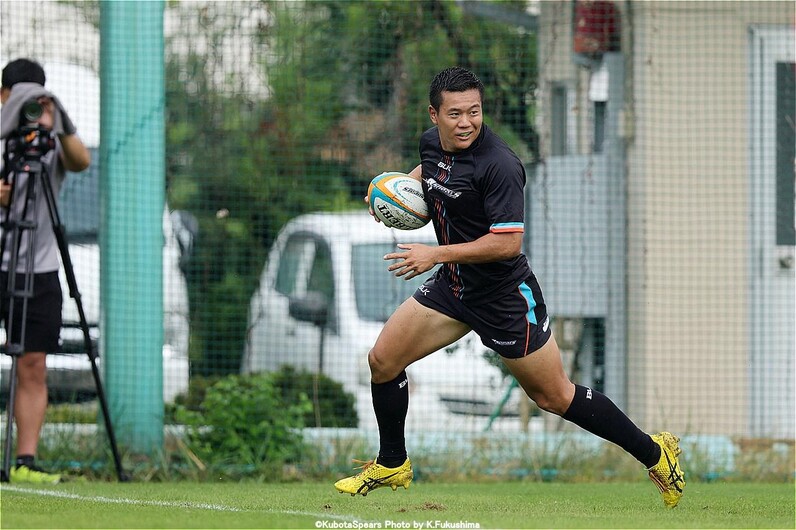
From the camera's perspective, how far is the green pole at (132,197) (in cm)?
912

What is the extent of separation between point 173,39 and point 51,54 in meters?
0.86

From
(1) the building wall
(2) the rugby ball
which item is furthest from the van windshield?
(2) the rugby ball

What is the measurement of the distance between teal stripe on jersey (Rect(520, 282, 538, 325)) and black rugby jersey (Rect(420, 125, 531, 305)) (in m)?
0.04

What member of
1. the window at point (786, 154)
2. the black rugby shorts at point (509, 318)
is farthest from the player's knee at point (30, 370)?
the window at point (786, 154)

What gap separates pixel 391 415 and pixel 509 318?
75 cm

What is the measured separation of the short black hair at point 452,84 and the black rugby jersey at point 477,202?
24 centimetres

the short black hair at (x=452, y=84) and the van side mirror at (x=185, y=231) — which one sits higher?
the short black hair at (x=452, y=84)

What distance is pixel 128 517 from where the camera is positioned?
5680 mm

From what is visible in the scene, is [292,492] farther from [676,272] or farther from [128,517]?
[676,272]

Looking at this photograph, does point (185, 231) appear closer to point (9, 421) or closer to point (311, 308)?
point (311, 308)

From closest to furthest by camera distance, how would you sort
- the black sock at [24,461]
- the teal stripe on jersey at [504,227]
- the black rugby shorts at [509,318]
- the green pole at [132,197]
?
1. the teal stripe on jersey at [504,227]
2. the black rugby shorts at [509,318]
3. the black sock at [24,461]
4. the green pole at [132,197]

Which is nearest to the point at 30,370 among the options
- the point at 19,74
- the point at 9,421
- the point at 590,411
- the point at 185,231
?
the point at 9,421

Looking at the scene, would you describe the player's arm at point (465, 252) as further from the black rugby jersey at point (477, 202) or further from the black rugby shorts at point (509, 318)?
the black rugby shorts at point (509, 318)

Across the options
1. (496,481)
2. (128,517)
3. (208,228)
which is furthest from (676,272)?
(128,517)
